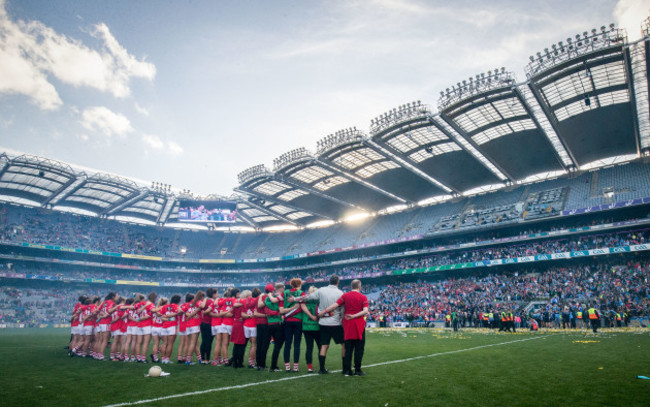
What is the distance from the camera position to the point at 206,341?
9266mm

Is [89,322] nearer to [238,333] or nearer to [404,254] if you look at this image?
[238,333]

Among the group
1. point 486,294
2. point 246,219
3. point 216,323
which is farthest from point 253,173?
point 216,323

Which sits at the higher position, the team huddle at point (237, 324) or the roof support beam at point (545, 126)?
the roof support beam at point (545, 126)

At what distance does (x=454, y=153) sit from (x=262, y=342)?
31.4 meters

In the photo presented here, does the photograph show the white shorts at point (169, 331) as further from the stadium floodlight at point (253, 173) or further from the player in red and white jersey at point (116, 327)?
the stadium floodlight at point (253, 173)

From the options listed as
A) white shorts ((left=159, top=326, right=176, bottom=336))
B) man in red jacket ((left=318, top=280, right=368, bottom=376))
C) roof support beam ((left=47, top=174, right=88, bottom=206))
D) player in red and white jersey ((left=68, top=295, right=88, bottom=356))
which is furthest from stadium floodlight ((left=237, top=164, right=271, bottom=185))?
man in red jacket ((left=318, top=280, right=368, bottom=376))

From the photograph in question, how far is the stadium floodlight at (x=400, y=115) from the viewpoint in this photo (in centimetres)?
2928

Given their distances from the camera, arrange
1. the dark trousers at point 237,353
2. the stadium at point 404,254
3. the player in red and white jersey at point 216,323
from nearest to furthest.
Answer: the stadium at point 404,254, the dark trousers at point 237,353, the player in red and white jersey at point 216,323

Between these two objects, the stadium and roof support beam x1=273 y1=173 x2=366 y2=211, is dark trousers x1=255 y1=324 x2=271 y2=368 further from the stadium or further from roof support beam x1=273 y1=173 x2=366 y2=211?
roof support beam x1=273 y1=173 x2=366 y2=211

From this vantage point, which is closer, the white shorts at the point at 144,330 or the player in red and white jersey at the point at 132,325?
the white shorts at the point at 144,330

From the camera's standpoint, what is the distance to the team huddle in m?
7.22

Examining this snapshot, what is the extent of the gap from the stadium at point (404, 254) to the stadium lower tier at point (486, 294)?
0.72ft

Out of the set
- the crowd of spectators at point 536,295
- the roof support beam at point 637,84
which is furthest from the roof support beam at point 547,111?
the crowd of spectators at point 536,295

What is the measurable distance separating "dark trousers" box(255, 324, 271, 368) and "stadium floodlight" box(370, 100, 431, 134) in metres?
24.6
